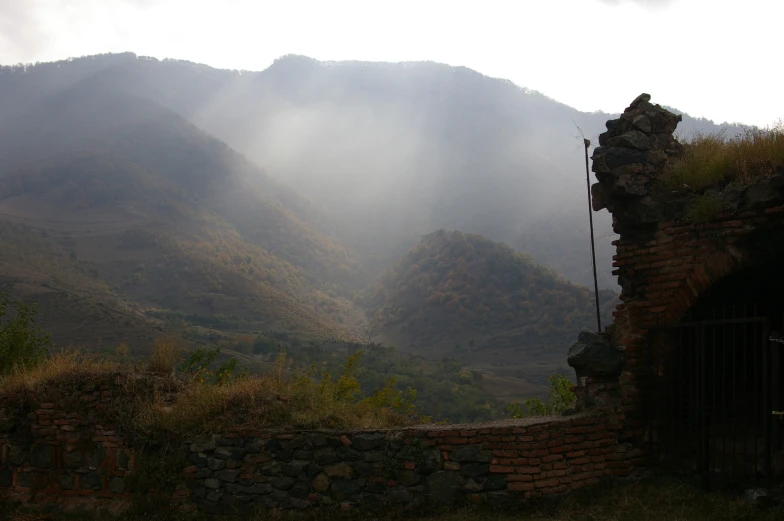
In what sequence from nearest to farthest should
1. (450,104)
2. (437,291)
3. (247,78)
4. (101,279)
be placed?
1. (101,279)
2. (437,291)
3. (450,104)
4. (247,78)

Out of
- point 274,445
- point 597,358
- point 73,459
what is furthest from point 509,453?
point 73,459

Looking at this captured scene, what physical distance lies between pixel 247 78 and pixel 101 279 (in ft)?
309

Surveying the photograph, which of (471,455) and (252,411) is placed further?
(252,411)

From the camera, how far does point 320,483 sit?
23.4 ft

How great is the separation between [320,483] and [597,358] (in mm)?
3403

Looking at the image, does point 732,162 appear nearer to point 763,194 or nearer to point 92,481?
point 763,194

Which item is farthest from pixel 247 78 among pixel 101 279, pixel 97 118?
pixel 101 279

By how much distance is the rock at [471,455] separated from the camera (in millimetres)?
7004

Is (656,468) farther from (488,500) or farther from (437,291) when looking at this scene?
(437,291)

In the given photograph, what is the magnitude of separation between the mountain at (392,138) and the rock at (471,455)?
57.2 m

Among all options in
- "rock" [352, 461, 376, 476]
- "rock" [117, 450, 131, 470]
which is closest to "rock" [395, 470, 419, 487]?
"rock" [352, 461, 376, 476]

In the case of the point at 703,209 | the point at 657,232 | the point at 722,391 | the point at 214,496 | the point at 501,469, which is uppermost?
the point at 703,209

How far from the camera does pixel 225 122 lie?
119m

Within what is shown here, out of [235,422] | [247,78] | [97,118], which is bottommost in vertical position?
[235,422]
